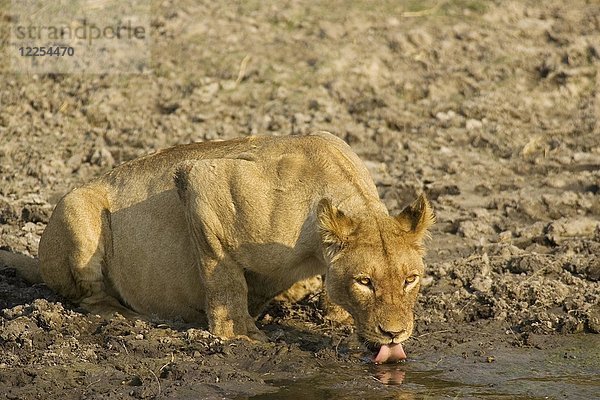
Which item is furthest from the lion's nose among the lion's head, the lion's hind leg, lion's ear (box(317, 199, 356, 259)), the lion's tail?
the lion's tail

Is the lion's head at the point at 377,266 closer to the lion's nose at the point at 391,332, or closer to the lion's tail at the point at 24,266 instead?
the lion's nose at the point at 391,332

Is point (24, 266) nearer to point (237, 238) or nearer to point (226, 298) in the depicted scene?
point (226, 298)

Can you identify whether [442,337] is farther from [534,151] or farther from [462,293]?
[534,151]

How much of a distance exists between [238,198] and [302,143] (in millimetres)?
665

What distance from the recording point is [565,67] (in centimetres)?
1459

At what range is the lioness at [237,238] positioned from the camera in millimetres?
7922

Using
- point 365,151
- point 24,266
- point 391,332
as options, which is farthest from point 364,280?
point 365,151

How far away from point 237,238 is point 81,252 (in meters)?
1.57

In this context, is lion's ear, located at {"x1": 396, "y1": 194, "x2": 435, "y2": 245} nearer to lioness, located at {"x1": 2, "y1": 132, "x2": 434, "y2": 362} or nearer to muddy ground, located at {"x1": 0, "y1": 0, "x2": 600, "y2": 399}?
lioness, located at {"x1": 2, "y1": 132, "x2": 434, "y2": 362}

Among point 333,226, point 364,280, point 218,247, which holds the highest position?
point 333,226

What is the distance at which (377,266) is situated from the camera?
7.81 metres

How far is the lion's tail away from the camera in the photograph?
32.9 ft

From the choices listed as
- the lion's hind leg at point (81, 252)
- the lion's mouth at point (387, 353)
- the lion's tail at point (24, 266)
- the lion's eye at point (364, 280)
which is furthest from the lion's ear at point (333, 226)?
the lion's tail at point (24, 266)

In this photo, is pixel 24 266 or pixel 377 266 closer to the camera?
pixel 377 266
